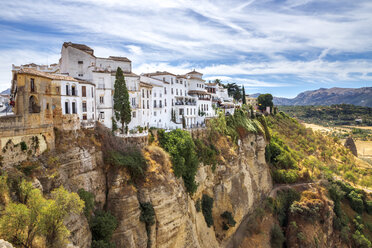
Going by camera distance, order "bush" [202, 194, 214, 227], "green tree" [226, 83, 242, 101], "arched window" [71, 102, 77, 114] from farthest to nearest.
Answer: "green tree" [226, 83, 242, 101] < "bush" [202, 194, 214, 227] < "arched window" [71, 102, 77, 114]

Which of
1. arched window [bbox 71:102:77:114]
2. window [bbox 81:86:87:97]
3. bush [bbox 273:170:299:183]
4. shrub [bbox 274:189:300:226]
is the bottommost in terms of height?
shrub [bbox 274:189:300:226]

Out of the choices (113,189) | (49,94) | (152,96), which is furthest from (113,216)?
(152,96)

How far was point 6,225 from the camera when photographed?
1267cm

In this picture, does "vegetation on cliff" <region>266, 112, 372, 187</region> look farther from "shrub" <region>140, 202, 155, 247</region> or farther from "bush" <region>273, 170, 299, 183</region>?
"shrub" <region>140, 202, 155, 247</region>

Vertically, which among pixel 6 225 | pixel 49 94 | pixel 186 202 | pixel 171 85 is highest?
pixel 171 85

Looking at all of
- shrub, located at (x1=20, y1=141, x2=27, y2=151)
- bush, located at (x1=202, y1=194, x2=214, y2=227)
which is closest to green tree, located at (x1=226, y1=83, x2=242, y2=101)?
bush, located at (x1=202, y1=194, x2=214, y2=227)

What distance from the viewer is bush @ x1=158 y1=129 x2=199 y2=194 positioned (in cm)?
3150

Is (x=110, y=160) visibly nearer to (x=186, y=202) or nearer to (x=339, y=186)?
(x=186, y=202)

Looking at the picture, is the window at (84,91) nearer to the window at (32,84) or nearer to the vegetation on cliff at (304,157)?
the window at (32,84)

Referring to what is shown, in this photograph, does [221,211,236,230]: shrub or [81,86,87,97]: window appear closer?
[81,86,87,97]: window

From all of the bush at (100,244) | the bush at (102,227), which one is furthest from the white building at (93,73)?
the bush at (100,244)

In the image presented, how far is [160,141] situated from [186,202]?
8.70 meters

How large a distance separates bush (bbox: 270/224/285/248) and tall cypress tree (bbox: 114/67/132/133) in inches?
1287

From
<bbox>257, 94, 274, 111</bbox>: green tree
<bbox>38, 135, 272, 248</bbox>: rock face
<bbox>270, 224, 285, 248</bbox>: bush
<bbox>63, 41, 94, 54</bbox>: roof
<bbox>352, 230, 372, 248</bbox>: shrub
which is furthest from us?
<bbox>257, 94, 274, 111</bbox>: green tree
